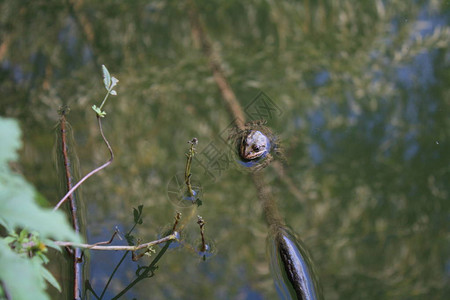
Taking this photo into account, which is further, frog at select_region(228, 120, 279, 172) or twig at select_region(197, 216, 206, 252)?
frog at select_region(228, 120, 279, 172)

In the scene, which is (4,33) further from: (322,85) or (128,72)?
(322,85)

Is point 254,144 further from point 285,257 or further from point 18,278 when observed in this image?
point 18,278

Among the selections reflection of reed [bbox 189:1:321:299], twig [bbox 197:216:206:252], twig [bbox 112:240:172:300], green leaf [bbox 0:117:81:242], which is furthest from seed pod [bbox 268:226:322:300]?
green leaf [bbox 0:117:81:242]

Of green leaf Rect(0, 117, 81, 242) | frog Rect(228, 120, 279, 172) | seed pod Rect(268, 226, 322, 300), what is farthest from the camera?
frog Rect(228, 120, 279, 172)

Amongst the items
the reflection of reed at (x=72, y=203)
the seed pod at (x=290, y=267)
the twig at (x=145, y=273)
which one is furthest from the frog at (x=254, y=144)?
the reflection of reed at (x=72, y=203)

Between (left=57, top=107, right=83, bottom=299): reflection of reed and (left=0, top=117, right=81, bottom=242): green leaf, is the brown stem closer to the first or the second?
(left=57, top=107, right=83, bottom=299): reflection of reed

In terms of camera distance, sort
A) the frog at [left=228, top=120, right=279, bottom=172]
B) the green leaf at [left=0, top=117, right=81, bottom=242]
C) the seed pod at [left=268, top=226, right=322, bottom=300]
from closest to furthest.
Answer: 1. the green leaf at [left=0, top=117, right=81, bottom=242]
2. the seed pod at [left=268, top=226, right=322, bottom=300]
3. the frog at [left=228, top=120, right=279, bottom=172]

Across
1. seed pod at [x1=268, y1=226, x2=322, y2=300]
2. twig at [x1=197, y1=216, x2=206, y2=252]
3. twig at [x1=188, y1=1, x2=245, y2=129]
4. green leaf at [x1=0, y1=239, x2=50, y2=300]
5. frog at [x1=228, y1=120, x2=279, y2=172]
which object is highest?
twig at [x1=188, y1=1, x2=245, y2=129]

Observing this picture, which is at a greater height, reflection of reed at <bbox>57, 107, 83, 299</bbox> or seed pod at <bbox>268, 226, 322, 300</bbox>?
reflection of reed at <bbox>57, 107, 83, 299</bbox>
